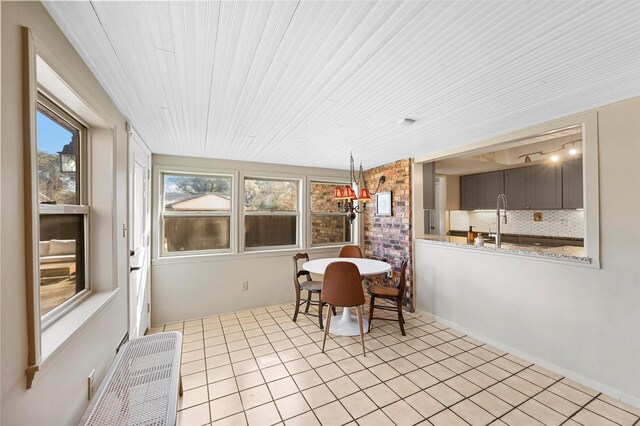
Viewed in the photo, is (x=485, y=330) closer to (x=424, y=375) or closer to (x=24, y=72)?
(x=424, y=375)

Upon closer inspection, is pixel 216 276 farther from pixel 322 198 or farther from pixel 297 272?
pixel 322 198

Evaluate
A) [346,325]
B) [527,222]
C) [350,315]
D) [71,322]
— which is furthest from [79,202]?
[527,222]

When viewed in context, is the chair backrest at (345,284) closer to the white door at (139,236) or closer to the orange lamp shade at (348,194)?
the orange lamp shade at (348,194)

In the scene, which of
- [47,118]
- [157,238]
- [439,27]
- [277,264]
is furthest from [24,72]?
[277,264]

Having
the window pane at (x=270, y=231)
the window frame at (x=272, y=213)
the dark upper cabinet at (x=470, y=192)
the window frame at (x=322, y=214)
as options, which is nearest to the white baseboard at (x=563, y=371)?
the window frame at (x=322, y=214)

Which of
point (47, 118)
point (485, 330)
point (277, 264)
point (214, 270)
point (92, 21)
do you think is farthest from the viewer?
point (277, 264)

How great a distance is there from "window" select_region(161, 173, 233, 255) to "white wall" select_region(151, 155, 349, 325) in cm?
18

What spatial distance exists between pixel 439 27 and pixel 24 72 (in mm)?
1658

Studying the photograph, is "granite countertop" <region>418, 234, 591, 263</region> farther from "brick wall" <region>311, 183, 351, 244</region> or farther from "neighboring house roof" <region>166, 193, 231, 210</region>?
"neighboring house roof" <region>166, 193, 231, 210</region>

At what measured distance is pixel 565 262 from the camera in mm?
2283

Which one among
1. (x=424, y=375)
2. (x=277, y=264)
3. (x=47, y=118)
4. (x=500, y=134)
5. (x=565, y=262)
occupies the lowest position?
(x=424, y=375)

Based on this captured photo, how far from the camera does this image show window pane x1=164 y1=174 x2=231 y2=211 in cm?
366

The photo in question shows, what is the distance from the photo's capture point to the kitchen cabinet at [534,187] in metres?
4.15

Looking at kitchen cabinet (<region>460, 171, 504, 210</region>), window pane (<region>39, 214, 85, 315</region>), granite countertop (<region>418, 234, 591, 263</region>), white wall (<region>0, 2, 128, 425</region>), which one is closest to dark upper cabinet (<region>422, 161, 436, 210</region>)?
granite countertop (<region>418, 234, 591, 263</region>)
